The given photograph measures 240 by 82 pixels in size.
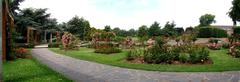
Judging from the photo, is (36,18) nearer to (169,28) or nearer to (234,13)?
(169,28)

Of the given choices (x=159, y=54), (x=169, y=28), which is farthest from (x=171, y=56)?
(x=169, y=28)

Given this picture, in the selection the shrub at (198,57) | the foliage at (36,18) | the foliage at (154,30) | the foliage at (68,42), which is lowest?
the shrub at (198,57)

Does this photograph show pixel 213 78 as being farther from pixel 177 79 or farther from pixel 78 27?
pixel 78 27

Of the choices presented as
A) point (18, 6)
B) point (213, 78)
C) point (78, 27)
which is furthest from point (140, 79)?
point (78, 27)

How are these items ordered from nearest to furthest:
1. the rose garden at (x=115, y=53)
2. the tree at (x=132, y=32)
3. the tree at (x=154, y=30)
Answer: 1. the rose garden at (x=115, y=53)
2. the tree at (x=154, y=30)
3. the tree at (x=132, y=32)

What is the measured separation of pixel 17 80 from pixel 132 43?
16237 millimetres

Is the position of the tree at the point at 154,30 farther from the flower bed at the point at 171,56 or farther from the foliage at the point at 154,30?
the flower bed at the point at 171,56

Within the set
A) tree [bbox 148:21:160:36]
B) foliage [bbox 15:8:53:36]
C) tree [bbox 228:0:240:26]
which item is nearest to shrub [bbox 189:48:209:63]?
tree [bbox 148:21:160:36]

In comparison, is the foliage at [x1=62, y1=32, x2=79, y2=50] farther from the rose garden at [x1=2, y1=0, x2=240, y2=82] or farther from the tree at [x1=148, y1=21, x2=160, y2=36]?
the tree at [x1=148, y1=21, x2=160, y2=36]

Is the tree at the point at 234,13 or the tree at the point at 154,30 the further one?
the tree at the point at 234,13

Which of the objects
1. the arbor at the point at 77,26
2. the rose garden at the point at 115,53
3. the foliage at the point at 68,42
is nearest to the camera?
the rose garden at the point at 115,53

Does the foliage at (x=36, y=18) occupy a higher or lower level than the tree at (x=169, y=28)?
higher

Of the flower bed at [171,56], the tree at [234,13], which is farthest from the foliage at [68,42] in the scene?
the tree at [234,13]

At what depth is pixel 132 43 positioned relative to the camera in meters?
25.1
